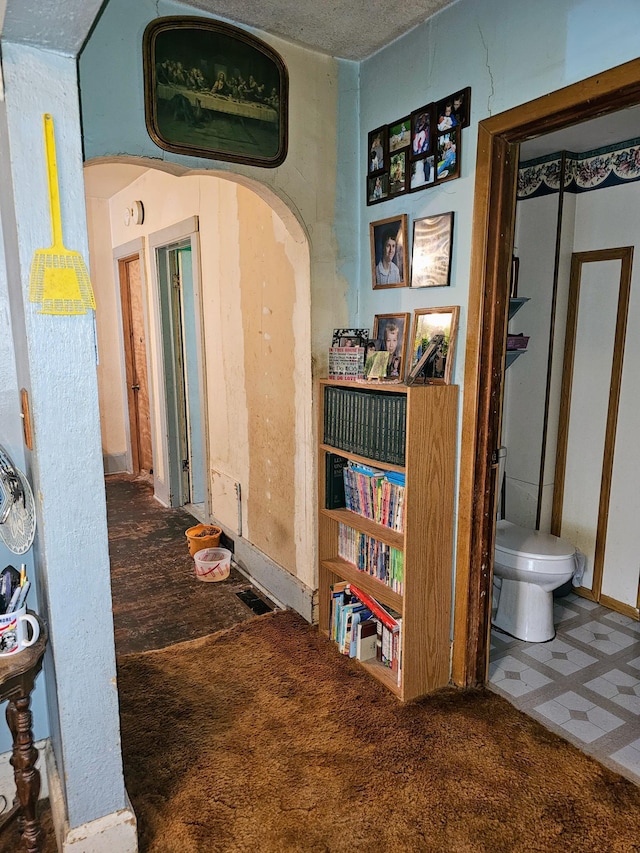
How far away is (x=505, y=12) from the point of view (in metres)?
1.96

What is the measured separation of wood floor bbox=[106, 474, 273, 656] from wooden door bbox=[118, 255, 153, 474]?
3.90ft

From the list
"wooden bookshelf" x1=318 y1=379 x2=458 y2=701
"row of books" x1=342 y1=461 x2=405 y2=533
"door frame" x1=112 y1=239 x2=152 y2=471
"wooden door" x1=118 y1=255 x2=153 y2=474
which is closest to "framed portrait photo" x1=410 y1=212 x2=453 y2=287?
"wooden bookshelf" x1=318 y1=379 x2=458 y2=701

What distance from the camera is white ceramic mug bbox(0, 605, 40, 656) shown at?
149 cm

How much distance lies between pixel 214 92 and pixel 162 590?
2.47 metres

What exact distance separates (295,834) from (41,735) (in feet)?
2.88

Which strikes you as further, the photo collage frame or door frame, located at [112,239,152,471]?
door frame, located at [112,239,152,471]

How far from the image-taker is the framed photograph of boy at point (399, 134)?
2387 mm

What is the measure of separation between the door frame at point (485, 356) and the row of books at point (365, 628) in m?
0.25

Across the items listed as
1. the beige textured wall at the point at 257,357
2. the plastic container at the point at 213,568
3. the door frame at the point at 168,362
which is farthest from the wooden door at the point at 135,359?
the plastic container at the point at 213,568

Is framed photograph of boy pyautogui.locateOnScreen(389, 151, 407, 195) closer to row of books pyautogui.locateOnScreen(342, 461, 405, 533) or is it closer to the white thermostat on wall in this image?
row of books pyautogui.locateOnScreen(342, 461, 405, 533)

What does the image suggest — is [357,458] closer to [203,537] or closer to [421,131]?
[421,131]

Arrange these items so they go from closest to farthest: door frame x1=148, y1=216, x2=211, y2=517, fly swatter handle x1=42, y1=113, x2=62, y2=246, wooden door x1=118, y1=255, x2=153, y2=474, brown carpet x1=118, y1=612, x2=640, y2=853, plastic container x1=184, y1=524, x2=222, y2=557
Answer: fly swatter handle x1=42, y1=113, x2=62, y2=246, brown carpet x1=118, y1=612, x2=640, y2=853, plastic container x1=184, y1=524, x2=222, y2=557, door frame x1=148, y1=216, x2=211, y2=517, wooden door x1=118, y1=255, x2=153, y2=474

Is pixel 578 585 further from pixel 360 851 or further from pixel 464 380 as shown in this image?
pixel 360 851

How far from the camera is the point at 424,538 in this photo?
7.42ft
